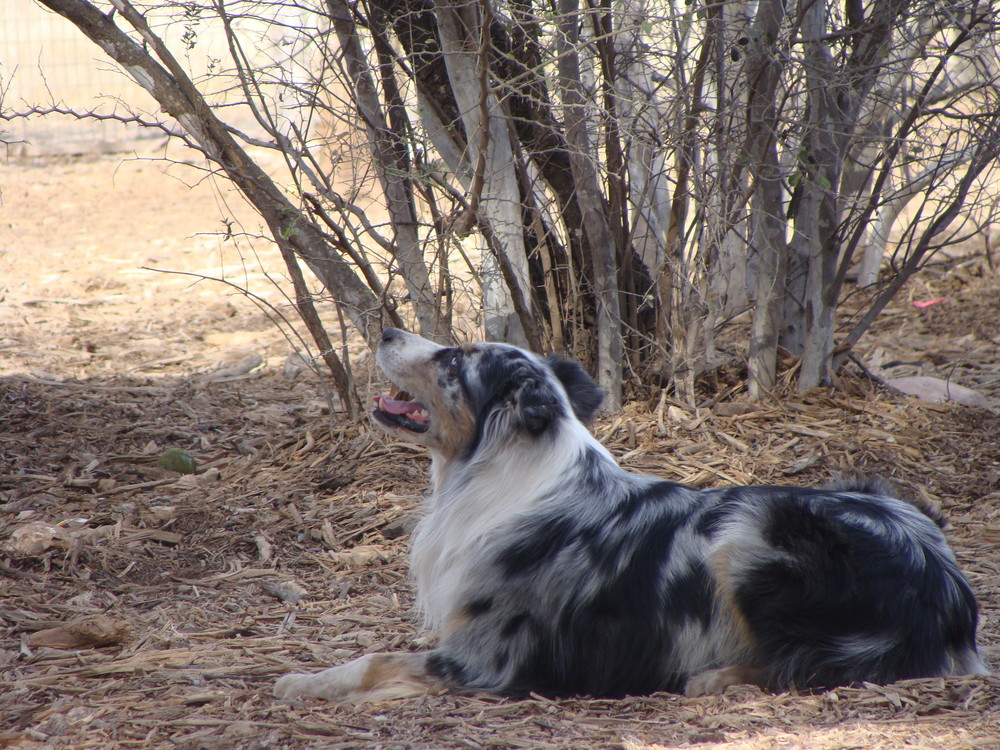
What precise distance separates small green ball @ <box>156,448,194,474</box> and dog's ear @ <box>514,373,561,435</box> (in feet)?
10.5

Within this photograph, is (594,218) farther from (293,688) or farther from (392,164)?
(293,688)

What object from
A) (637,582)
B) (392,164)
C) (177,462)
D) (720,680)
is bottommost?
(720,680)

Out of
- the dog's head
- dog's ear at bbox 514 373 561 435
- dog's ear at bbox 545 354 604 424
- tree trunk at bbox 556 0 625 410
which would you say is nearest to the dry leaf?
the dog's head

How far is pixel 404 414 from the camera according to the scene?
405cm

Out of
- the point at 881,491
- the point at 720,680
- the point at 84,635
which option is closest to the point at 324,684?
the point at 84,635

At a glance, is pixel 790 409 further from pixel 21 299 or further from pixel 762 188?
pixel 21 299

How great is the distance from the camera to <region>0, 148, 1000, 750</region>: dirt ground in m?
3.05

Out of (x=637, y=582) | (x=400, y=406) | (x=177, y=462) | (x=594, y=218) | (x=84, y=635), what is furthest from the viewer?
(x=177, y=462)

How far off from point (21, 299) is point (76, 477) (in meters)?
5.83

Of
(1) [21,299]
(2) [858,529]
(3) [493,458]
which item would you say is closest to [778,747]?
(2) [858,529]

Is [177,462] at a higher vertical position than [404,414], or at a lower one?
lower

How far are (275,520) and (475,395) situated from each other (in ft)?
6.86

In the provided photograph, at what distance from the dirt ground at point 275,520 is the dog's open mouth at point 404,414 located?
2.99ft

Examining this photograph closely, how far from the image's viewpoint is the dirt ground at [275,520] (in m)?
3.05
